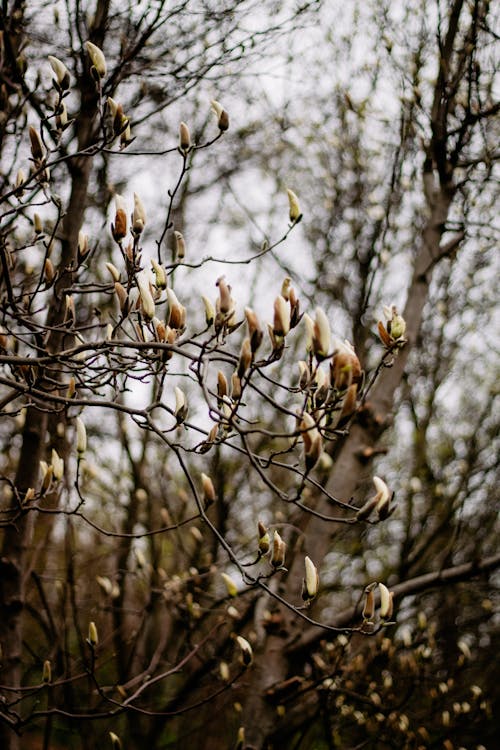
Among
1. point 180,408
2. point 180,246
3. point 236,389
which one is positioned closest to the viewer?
point 236,389

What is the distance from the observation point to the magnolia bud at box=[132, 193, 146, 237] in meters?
1.85

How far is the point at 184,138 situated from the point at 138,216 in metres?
0.30

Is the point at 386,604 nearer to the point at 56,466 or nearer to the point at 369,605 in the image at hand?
the point at 369,605

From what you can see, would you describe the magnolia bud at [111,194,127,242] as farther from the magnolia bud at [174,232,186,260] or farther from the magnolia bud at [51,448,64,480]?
the magnolia bud at [51,448,64,480]

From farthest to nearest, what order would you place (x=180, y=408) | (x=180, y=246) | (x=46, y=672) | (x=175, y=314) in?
(x=46, y=672)
(x=180, y=246)
(x=180, y=408)
(x=175, y=314)

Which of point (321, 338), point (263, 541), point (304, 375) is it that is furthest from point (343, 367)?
point (263, 541)

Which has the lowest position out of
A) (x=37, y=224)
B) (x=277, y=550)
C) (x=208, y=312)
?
(x=277, y=550)

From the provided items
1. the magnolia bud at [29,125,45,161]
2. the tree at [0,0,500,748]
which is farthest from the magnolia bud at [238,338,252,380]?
the magnolia bud at [29,125,45,161]

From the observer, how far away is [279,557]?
1730 millimetres

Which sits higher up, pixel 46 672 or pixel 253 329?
pixel 253 329

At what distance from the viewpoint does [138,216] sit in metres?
1.88

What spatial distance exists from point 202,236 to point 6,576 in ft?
13.2

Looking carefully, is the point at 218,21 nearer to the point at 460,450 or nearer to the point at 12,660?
the point at 12,660

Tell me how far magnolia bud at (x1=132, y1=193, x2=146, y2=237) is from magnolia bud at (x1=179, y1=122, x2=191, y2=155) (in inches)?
9.3
